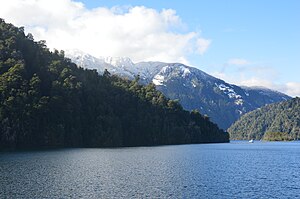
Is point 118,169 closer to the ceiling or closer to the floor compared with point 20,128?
closer to the floor

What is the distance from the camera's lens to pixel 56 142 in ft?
623

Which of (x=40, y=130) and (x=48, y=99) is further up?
(x=48, y=99)

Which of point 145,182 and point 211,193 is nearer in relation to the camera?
point 211,193

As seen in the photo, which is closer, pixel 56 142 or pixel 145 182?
pixel 145 182

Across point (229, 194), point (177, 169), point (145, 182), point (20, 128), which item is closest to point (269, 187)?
point (229, 194)

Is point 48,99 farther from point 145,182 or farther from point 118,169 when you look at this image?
point 145,182

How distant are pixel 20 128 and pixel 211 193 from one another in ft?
430

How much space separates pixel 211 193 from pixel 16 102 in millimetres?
134134

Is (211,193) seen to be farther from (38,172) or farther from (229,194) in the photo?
(38,172)

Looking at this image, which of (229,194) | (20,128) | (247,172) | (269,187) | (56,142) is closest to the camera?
(229,194)

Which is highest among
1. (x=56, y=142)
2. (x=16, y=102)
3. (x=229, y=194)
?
(x=16, y=102)

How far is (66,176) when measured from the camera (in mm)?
81125

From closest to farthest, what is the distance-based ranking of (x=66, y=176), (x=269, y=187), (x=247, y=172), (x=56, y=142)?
(x=269, y=187)
(x=66, y=176)
(x=247, y=172)
(x=56, y=142)

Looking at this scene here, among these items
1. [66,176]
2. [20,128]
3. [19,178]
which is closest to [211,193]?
[66,176]
